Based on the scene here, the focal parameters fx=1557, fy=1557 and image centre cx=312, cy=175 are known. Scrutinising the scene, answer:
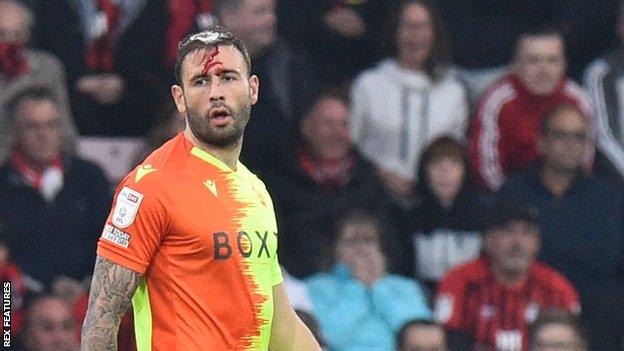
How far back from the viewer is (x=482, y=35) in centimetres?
952

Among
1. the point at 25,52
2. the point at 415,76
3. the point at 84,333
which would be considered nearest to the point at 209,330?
the point at 84,333

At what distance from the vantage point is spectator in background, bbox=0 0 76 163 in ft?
28.1

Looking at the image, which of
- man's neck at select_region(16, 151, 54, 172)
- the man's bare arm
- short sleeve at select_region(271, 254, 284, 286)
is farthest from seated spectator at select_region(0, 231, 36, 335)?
short sleeve at select_region(271, 254, 284, 286)

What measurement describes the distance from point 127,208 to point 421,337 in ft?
14.6

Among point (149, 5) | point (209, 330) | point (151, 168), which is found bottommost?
point (209, 330)

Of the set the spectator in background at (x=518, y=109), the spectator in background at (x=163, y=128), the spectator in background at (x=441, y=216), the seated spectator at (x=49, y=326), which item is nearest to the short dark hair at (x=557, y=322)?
the spectator in background at (x=441, y=216)

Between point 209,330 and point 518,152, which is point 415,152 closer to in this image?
point 518,152

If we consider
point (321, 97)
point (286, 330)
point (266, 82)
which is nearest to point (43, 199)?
point (266, 82)

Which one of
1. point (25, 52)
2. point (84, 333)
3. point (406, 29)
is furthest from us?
point (406, 29)

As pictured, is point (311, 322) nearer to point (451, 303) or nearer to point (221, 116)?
point (451, 303)

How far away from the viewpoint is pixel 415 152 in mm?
9266

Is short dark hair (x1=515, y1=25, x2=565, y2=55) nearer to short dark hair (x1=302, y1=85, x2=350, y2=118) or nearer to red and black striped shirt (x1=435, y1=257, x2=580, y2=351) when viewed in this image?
short dark hair (x1=302, y1=85, x2=350, y2=118)

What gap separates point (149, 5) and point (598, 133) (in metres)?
2.86

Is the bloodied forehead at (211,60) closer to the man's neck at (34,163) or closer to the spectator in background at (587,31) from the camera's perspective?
the man's neck at (34,163)
